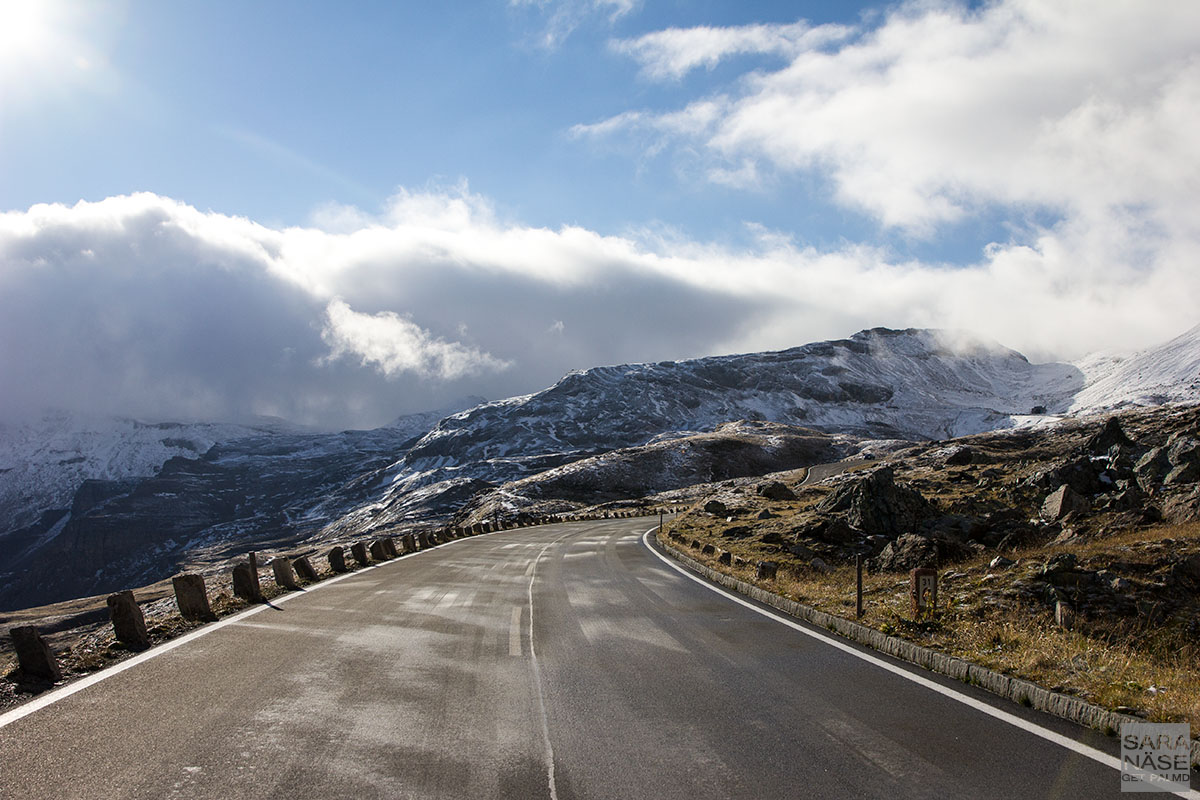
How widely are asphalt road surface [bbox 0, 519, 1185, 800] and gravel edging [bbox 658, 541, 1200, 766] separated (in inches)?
8.6

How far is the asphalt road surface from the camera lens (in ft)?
16.4

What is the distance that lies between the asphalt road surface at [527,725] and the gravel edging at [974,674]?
0.72ft

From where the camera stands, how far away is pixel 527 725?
249 inches

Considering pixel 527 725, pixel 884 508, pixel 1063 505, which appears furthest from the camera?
pixel 884 508

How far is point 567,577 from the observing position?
61.0 ft

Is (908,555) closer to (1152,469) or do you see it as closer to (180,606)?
(1152,469)

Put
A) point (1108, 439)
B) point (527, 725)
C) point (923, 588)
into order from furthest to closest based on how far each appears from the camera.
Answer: point (1108, 439) → point (923, 588) → point (527, 725)

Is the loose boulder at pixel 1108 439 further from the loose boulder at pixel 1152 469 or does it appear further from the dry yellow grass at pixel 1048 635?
the dry yellow grass at pixel 1048 635

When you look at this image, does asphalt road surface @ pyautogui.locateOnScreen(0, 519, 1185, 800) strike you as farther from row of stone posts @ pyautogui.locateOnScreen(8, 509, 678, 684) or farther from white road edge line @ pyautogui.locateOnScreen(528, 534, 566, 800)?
row of stone posts @ pyautogui.locateOnScreen(8, 509, 678, 684)

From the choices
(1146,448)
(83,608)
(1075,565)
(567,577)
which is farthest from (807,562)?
(83,608)

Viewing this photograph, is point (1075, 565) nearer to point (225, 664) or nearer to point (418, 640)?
point (418, 640)

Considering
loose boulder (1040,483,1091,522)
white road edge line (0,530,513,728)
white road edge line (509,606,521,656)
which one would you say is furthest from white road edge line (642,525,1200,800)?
loose boulder (1040,483,1091,522)

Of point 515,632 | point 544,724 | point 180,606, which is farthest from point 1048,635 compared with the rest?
point 180,606

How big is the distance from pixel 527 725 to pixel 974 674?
475cm
